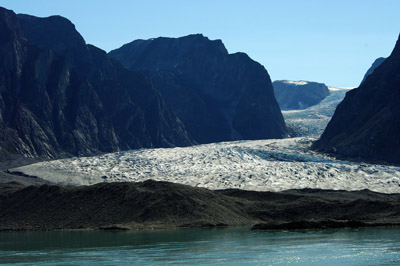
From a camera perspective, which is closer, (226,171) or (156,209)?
(156,209)

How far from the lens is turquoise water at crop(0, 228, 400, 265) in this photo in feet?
213

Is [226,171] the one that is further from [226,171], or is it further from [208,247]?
[208,247]

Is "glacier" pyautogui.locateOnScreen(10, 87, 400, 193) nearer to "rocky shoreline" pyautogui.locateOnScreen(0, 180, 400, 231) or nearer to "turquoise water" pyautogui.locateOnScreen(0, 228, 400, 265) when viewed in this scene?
"rocky shoreline" pyautogui.locateOnScreen(0, 180, 400, 231)

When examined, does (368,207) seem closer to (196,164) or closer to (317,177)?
(317,177)

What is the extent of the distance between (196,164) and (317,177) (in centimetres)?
3197

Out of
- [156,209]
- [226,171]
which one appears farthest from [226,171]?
[156,209]

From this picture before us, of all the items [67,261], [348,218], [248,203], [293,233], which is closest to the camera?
[67,261]

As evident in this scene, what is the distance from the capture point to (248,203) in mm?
118688

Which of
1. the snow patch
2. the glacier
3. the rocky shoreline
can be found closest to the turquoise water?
the rocky shoreline

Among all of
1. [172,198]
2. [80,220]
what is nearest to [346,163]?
[172,198]

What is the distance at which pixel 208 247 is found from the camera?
7594 cm

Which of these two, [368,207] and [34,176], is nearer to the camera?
[368,207]

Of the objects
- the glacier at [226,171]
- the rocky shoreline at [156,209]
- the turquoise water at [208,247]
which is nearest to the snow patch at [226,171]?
the glacier at [226,171]

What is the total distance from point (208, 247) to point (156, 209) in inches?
1354
